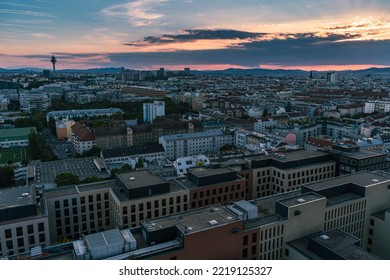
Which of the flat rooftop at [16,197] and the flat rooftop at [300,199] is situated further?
the flat rooftop at [16,197]

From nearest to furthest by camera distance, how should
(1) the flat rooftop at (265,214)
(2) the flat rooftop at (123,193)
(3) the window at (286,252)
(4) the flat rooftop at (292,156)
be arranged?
(1) the flat rooftop at (265,214) → (3) the window at (286,252) → (2) the flat rooftop at (123,193) → (4) the flat rooftop at (292,156)

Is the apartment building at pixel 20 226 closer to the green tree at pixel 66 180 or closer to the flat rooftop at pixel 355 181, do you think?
the green tree at pixel 66 180

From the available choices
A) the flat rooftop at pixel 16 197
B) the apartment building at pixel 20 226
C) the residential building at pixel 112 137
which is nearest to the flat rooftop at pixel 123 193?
the apartment building at pixel 20 226

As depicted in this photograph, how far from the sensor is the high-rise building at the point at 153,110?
4290 cm

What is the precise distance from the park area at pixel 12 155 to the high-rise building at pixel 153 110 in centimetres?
1620

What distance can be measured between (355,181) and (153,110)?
110 ft

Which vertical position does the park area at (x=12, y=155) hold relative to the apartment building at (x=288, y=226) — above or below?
below

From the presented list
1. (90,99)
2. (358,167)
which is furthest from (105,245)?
(90,99)

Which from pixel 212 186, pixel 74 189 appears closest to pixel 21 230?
pixel 74 189

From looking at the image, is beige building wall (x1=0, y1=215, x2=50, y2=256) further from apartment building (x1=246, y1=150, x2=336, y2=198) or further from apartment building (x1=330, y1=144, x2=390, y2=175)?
apartment building (x1=330, y1=144, x2=390, y2=175)

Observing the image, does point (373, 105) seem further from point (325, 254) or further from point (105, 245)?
point (105, 245)

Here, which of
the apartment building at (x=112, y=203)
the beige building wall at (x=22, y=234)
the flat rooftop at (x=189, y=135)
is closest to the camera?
the beige building wall at (x=22, y=234)

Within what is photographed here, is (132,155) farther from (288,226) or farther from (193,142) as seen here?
(288,226)

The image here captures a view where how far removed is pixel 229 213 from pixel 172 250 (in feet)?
7.13
